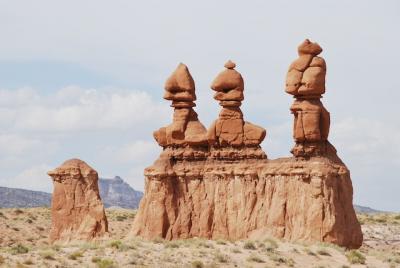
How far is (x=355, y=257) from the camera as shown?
47406 mm

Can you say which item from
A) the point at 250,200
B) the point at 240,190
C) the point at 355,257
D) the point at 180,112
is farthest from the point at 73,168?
the point at 355,257

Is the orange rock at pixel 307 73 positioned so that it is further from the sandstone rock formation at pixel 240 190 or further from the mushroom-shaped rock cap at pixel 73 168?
the mushroom-shaped rock cap at pixel 73 168

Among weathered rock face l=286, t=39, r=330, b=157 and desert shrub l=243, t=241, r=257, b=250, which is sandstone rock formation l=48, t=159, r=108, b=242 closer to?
desert shrub l=243, t=241, r=257, b=250

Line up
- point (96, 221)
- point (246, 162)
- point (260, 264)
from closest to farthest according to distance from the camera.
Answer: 1. point (260, 264)
2. point (246, 162)
3. point (96, 221)

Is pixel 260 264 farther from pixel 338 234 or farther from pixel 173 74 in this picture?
pixel 173 74

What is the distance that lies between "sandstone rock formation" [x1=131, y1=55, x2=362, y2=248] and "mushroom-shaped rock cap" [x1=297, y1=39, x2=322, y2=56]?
2.1 inches

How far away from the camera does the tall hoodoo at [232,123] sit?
180 ft

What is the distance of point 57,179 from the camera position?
5891cm

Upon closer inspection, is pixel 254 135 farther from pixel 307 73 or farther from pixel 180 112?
pixel 180 112

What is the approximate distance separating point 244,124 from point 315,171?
599 centimetres

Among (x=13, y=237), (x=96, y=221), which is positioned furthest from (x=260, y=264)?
(x=13, y=237)

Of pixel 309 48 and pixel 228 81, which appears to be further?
pixel 228 81

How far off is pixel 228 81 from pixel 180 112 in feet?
13.2

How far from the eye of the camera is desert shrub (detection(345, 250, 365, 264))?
47.2m
